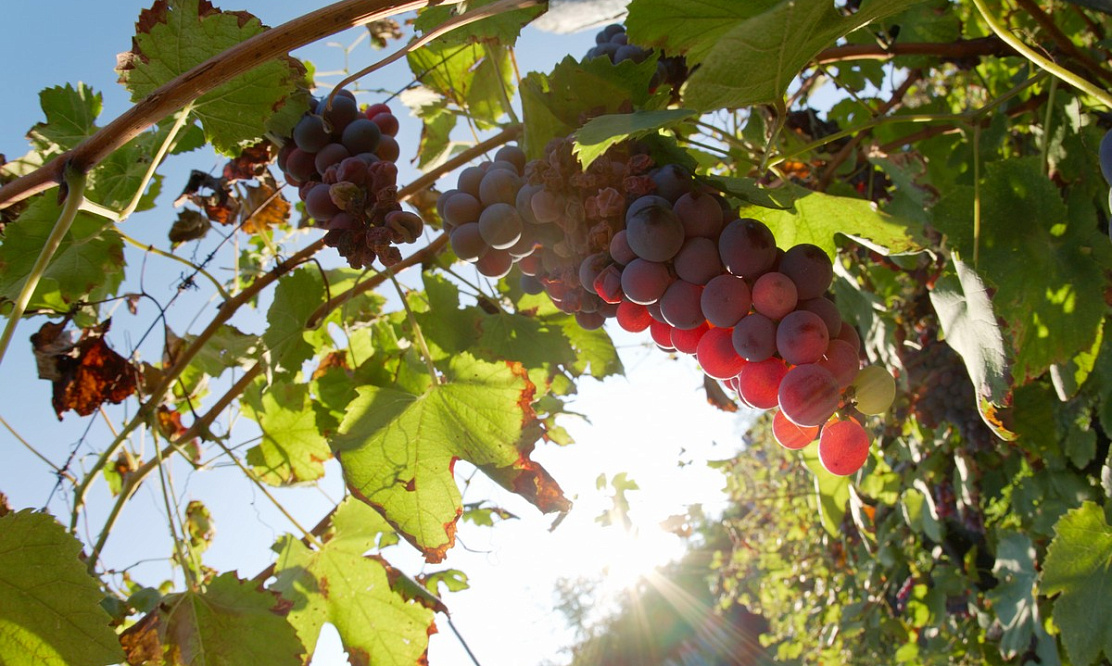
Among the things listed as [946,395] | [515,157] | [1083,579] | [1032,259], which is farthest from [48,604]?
[946,395]

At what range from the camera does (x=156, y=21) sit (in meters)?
1.03

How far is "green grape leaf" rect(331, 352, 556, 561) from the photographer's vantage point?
1178 mm

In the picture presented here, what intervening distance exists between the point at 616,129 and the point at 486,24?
2.09ft

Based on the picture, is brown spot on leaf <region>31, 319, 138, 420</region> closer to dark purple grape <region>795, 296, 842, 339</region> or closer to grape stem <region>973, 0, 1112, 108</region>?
dark purple grape <region>795, 296, 842, 339</region>

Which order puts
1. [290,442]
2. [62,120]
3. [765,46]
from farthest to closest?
[290,442], [62,120], [765,46]

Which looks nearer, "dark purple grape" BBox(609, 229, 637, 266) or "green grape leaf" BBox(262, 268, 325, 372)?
"dark purple grape" BBox(609, 229, 637, 266)

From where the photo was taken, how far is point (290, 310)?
1485 millimetres

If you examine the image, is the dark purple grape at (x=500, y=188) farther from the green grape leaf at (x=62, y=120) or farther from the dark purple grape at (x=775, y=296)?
the green grape leaf at (x=62, y=120)

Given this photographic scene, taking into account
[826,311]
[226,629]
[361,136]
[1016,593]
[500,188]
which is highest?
[361,136]

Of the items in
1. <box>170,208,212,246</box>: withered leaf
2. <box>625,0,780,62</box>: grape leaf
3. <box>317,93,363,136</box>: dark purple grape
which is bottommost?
<box>625,0,780,62</box>: grape leaf

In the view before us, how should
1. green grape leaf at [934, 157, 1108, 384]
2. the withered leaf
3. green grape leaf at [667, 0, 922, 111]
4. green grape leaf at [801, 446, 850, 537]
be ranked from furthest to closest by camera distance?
green grape leaf at [801, 446, 850, 537]
the withered leaf
green grape leaf at [934, 157, 1108, 384]
green grape leaf at [667, 0, 922, 111]

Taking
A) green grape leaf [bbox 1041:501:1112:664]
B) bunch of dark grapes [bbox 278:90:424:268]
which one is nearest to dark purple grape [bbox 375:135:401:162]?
bunch of dark grapes [bbox 278:90:424:268]

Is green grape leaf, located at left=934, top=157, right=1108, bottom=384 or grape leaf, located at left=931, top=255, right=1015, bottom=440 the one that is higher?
grape leaf, located at left=931, top=255, right=1015, bottom=440

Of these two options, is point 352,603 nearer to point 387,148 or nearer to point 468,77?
point 387,148
